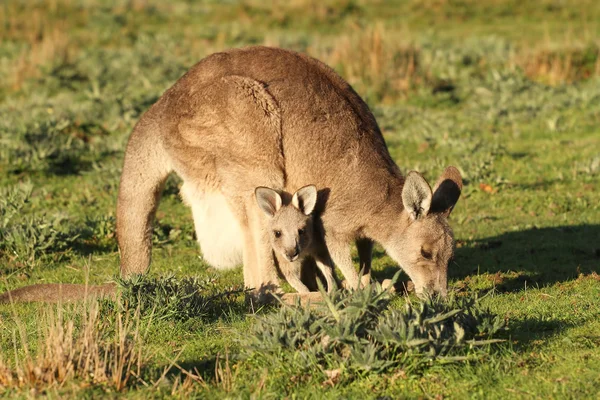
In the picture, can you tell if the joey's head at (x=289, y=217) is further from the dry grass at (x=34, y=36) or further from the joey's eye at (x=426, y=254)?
the dry grass at (x=34, y=36)

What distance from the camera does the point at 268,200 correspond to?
637 cm

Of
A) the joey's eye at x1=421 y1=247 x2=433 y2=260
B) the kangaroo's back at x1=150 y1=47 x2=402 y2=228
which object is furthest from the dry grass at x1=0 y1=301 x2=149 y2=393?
the joey's eye at x1=421 y1=247 x2=433 y2=260

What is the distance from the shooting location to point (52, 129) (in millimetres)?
11656

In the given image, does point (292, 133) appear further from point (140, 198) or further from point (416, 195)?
point (140, 198)

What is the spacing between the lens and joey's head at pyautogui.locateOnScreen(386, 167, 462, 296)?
627 centimetres

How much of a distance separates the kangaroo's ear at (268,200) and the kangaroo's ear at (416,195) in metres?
0.92

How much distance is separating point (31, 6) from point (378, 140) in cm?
1896

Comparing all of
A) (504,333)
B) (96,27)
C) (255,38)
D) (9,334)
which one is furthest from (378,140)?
(96,27)

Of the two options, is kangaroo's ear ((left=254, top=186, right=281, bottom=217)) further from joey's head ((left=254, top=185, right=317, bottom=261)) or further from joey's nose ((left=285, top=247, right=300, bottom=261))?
joey's nose ((left=285, top=247, right=300, bottom=261))

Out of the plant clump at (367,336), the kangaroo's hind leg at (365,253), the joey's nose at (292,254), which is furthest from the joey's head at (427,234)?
the plant clump at (367,336)

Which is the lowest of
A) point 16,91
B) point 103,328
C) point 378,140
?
point 16,91

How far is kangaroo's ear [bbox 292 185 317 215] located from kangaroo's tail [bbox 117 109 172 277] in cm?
115

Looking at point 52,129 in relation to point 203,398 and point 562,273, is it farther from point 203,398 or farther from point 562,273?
point 203,398

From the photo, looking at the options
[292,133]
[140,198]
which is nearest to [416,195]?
[292,133]
